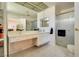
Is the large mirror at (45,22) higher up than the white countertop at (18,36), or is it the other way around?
the large mirror at (45,22)

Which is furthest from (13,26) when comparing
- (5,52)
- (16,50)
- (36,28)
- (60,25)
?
(60,25)

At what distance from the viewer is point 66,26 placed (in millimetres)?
4543

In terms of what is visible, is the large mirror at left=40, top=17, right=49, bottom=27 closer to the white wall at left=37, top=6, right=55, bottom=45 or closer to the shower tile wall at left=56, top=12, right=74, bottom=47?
the white wall at left=37, top=6, right=55, bottom=45

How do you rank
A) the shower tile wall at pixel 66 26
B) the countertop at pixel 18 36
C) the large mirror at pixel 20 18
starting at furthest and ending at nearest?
the shower tile wall at pixel 66 26, the large mirror at pixel 20 18, the countertop at pixel 18 36

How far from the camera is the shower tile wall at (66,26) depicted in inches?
166

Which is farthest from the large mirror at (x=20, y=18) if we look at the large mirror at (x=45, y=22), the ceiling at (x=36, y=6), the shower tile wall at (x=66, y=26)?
the shower tile wall at (x=66, y=26)

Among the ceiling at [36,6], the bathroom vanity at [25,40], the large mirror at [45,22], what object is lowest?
the bathroom vanity at [25,40]

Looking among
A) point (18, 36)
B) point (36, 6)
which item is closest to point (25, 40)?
point (18, 36)

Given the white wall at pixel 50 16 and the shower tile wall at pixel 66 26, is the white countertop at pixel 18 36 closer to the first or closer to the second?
the white wall at pixel 50 16

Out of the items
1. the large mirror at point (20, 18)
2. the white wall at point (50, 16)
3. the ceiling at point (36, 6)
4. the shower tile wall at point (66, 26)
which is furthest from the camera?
the white wall at point (50, 16)

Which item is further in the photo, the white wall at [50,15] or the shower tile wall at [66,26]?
the white wall at [50,15]

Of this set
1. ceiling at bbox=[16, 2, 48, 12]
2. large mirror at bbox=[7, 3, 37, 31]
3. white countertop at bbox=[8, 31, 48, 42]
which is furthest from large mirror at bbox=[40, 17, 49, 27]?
white countertop at bbox=[8, 31, 48, 42]

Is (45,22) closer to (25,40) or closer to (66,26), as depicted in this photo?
(66,26)

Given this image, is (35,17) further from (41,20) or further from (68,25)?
(68,25)
